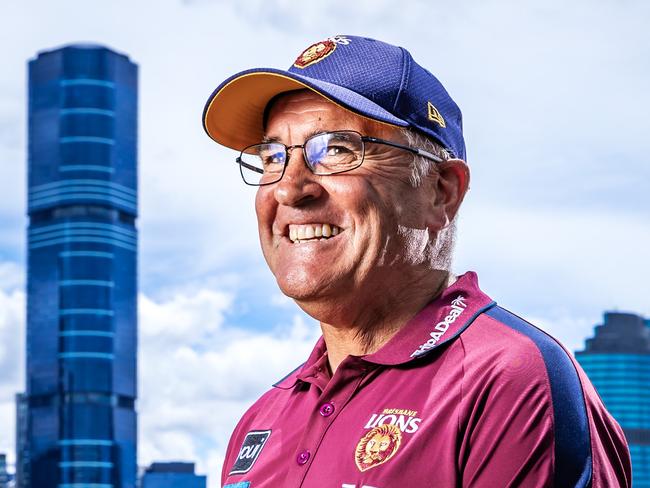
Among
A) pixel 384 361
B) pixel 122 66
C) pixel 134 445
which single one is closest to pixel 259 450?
pixel 384 361

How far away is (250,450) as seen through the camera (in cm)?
316

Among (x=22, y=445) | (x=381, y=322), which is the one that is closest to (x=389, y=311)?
(x=381, y=322)

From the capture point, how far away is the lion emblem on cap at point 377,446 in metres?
2.54

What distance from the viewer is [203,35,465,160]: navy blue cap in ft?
9.00

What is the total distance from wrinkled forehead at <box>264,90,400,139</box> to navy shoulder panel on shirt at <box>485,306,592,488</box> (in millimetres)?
619

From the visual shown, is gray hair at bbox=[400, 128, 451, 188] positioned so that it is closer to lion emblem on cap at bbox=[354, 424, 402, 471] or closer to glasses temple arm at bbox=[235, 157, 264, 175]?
glasses temple arm at bbox=[235, 157, 264, 175]

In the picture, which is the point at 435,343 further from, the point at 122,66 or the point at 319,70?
the point at 122,66

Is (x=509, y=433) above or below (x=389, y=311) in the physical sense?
below

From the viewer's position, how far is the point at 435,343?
8.80 ft

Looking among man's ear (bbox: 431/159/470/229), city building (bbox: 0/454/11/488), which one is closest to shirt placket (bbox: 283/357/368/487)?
man's ear (bbox: 431/159/470/229)

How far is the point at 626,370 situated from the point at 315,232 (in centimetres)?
15295

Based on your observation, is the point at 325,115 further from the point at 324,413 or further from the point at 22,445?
the point at 22,445

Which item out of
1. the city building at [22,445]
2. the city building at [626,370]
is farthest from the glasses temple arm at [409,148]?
the city building at [626,370]

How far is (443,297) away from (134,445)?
10703cm
